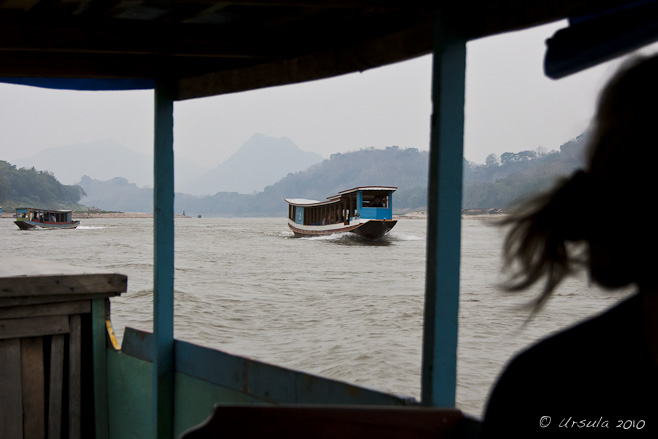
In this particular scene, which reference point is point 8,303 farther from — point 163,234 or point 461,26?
point 461,26

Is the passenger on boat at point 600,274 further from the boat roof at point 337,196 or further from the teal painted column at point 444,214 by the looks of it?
the boat roof at point 337,196

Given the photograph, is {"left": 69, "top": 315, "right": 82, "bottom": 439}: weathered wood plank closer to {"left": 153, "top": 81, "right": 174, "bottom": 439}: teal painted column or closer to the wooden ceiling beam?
{"left": 153, "top": 81, "right": 174, "bottom": 439}: teal painted column

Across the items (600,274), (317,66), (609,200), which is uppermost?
(317,66)

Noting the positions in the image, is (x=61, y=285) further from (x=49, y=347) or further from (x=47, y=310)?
(x=49, y=347)

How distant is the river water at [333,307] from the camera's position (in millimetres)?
19406

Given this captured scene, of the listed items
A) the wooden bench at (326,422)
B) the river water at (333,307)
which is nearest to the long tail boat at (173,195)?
the wooden bench at (326,422)

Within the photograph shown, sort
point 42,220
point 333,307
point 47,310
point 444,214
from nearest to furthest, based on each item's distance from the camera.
→ point 444,214
point 47,310
point 333,307
point 42,220

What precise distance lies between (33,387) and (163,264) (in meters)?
1.03

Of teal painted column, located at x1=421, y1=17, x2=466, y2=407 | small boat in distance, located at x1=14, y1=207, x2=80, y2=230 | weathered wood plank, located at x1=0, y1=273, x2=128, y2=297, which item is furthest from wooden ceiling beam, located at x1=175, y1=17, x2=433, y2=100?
small boat in distance, located at x1=14, y1=207, x2=80, y2=230

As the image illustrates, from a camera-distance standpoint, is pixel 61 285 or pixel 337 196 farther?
pixel 337 196

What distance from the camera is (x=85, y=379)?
3240mm

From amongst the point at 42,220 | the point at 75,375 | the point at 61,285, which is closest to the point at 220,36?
the point at 61,285

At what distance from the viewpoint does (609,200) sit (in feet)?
2.71

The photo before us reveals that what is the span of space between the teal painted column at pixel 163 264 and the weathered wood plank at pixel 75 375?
692 millimetres
